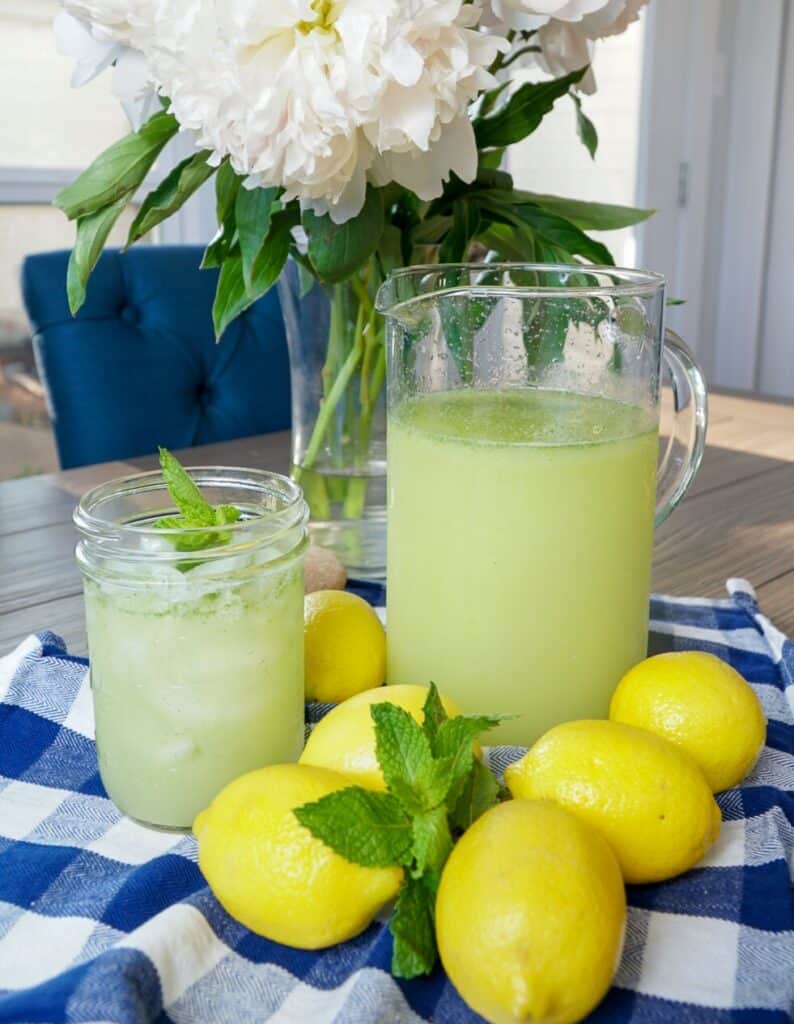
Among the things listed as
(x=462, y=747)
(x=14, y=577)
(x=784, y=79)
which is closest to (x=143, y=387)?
(x=14, y=577)

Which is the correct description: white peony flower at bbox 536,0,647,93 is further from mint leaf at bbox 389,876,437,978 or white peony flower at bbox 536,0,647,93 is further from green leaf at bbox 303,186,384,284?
mint leaf at bbox 389,876,437,978

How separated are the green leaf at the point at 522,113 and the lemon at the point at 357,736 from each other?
38 centimetres

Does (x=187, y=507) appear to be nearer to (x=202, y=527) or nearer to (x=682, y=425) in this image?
(x=202, y=527)

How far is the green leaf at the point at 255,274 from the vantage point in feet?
2.17

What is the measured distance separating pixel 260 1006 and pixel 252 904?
37 millimetres

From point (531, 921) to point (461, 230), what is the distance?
459mm

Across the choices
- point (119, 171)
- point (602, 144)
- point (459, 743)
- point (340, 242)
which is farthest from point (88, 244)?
point (602, 144)

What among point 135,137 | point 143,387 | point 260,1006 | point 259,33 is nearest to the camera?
point 260,1006

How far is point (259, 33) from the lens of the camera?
0.51m

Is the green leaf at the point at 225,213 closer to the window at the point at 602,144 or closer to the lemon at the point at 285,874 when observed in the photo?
the lemon at the point at 285,874

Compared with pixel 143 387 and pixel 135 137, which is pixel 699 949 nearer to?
pixel 135 137

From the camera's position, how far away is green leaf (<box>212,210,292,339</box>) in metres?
0.66

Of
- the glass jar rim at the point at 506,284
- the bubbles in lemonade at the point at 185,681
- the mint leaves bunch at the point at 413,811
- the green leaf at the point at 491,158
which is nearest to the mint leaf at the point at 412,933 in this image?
the mint leaves bunch at the point at 413,811

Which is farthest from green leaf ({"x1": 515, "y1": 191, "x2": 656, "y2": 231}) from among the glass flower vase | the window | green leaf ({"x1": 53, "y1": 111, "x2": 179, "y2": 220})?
the window
